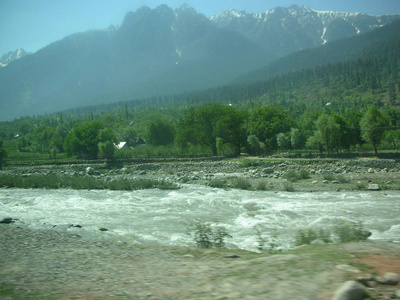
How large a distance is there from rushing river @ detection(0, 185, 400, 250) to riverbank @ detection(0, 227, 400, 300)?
249 cm

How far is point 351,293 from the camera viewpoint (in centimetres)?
504

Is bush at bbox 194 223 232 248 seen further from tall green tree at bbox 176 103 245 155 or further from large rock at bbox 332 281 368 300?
tall green tree at bbox 176 103 245 155

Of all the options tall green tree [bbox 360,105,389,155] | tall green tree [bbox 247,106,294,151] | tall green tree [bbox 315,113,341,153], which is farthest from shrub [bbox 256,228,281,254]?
tall green tree [bbox 247,106,294,151]

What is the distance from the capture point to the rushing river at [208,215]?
1262 cm

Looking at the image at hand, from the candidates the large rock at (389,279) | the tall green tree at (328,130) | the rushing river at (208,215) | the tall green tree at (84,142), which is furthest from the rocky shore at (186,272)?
the tall green tree at (84,142)

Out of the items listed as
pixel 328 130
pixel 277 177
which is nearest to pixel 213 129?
pixel 328 130

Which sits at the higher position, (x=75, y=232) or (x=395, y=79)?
(x=395, y=79)

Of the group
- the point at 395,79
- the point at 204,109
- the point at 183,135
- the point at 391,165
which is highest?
the point at 395,79

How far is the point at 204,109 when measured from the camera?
70312 mm

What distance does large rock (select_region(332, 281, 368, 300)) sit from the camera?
498cm

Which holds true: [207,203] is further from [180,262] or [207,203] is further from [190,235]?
[180,262]

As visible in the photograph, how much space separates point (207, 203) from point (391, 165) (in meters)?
33.8

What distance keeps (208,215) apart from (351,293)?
39.2ft

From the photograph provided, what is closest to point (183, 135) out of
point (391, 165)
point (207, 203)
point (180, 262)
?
point (391, 165)
